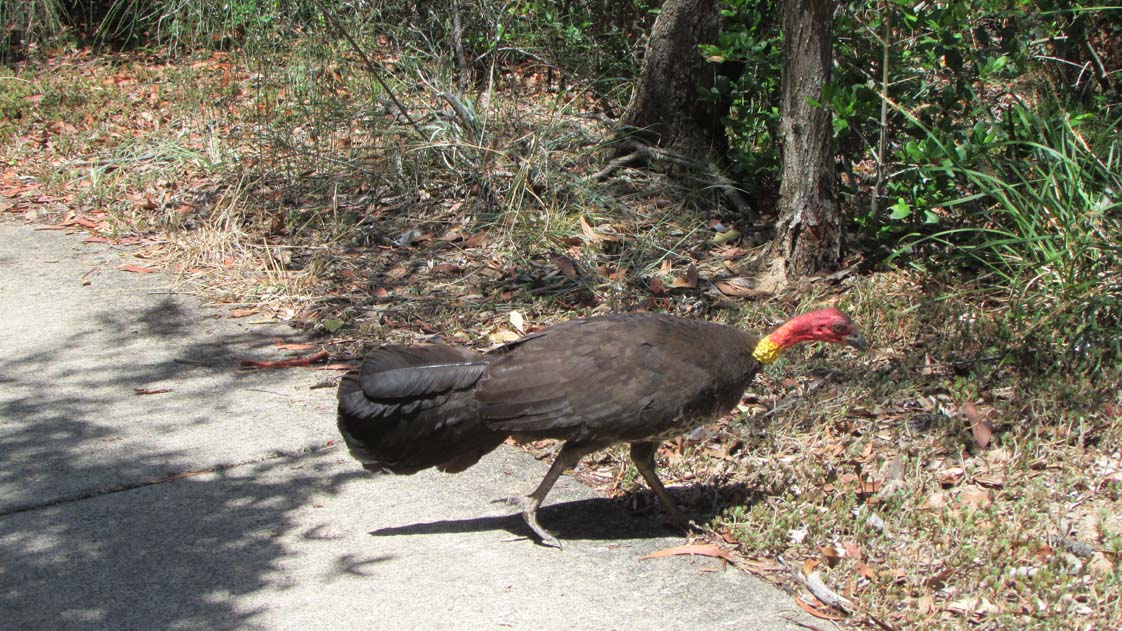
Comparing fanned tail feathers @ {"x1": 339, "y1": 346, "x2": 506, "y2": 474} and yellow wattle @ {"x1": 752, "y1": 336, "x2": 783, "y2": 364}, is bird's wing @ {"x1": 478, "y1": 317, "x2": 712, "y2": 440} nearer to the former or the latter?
fanned tail feathers @ {"x1": 339, "y1": 346, "x2": 506, "y2": 474}

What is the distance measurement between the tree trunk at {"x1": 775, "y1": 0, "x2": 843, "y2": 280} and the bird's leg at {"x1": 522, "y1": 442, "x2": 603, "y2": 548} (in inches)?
106

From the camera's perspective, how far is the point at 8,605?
3.86m

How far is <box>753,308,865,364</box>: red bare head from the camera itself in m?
4.71

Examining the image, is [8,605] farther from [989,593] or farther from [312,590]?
[989,593]

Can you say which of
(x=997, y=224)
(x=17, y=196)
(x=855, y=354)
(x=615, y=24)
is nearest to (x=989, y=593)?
(x=855, y=354)

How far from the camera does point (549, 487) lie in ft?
14.6

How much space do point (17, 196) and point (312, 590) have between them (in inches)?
259

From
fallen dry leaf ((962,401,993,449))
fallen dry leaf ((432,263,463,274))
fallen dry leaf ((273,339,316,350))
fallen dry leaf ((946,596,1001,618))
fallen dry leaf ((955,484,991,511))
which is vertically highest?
fallen dry leaf ((432,263,463,274))

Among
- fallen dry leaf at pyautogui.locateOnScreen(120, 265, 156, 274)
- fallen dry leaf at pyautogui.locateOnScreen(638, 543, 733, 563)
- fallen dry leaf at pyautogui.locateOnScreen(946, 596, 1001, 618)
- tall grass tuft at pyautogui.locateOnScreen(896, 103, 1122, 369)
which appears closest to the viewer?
fallen dry leaf at pyautogui.locateOnScreen(946, 596, 1001, 618)

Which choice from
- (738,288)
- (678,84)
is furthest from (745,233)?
(678,84)

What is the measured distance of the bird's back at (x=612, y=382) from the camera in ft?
14.0

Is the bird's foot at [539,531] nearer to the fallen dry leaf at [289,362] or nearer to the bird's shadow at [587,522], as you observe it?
the bird's shadow at [587,522]

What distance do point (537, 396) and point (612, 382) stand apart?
0.30 metres

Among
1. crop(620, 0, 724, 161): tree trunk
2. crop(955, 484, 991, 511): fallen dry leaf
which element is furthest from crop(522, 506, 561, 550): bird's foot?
crop(620, 0, 724, 161): tree trunk
